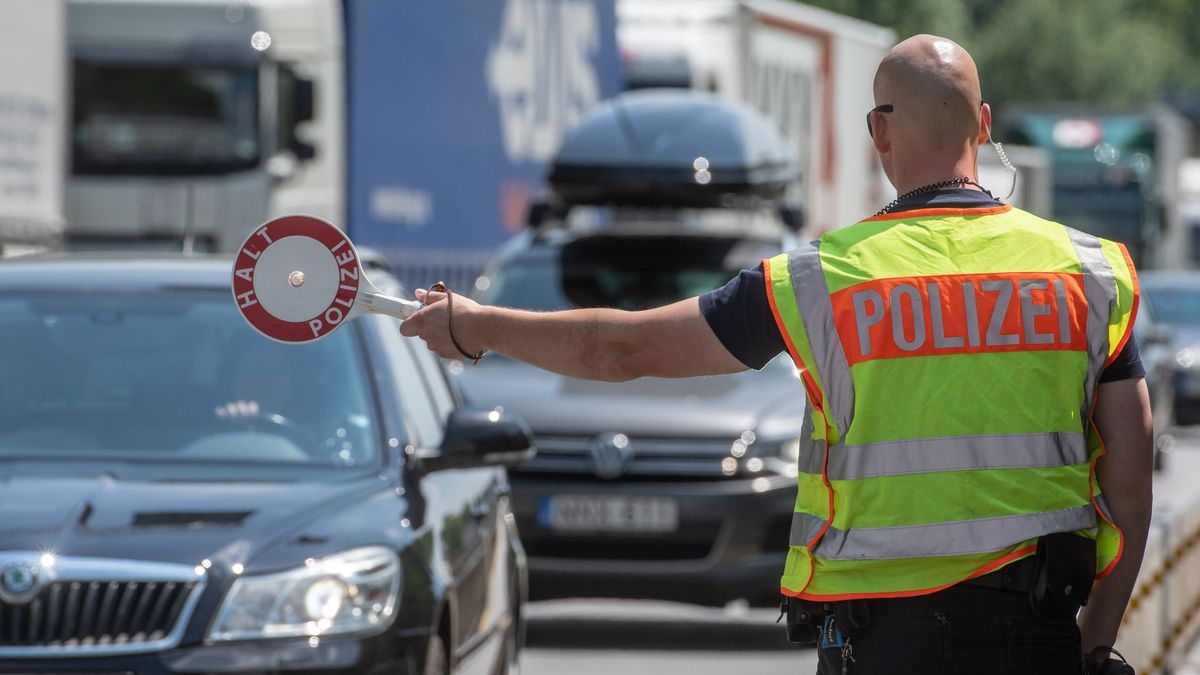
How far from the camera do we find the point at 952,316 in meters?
3.84

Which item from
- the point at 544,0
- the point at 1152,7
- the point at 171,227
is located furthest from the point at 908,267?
the point at 1152,7

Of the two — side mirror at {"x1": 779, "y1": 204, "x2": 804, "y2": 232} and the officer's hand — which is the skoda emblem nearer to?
side mirror at {"x1": 779, "y1": 204, "x2": 804, "y2": 232}

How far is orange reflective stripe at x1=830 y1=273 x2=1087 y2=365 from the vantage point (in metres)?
3.84

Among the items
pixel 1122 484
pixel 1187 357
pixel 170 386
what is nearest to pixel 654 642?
pixel 170 386

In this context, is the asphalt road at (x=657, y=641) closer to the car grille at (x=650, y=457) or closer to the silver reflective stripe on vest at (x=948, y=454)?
the car grille at (x=650, y=457)

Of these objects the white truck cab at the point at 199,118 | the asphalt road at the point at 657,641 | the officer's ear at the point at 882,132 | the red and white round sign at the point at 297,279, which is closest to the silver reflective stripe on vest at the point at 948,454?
the officer's ear at the point at 882,132

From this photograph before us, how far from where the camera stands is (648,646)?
10.4 metres

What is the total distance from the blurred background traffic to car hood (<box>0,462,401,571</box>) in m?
0.05

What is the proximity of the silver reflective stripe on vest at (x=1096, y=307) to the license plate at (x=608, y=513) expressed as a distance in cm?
605

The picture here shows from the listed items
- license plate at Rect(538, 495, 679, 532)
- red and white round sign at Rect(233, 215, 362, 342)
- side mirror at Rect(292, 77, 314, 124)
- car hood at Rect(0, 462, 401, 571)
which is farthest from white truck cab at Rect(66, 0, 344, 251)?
red and white round sign at Rect(233, 215, 362, 342)

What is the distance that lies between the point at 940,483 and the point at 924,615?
Result: 214 millimetres

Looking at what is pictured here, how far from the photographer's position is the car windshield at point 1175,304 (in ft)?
91.6

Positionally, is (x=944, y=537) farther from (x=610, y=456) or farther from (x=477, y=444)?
(x=610, y=456)

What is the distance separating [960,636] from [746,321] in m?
0.61
